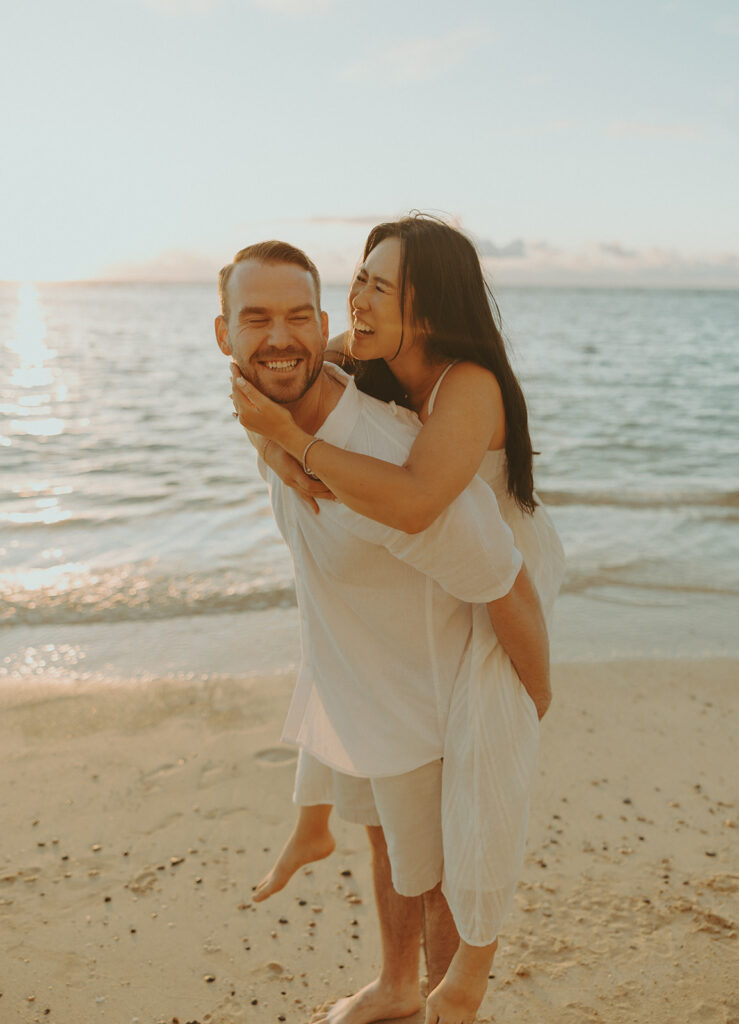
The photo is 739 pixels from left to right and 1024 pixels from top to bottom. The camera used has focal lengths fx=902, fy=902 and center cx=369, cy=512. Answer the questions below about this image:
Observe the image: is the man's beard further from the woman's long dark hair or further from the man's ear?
the woman's long dark hair

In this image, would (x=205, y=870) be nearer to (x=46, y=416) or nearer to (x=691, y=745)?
(x=691, y=745)

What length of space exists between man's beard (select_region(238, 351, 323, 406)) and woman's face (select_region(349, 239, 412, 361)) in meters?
0.17

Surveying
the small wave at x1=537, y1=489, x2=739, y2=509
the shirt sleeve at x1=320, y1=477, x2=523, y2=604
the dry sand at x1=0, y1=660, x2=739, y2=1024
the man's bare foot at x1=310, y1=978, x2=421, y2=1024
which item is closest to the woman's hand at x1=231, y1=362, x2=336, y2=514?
the shirt sleeve at x1=320, y1=477, x2=523, y2=604

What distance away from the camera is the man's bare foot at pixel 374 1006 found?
112 inches

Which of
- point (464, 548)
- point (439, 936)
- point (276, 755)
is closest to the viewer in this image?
point (464, 548)

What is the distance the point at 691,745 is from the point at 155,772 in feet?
8.56

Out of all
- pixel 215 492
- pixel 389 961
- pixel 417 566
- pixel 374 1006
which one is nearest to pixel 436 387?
pixel 417 566

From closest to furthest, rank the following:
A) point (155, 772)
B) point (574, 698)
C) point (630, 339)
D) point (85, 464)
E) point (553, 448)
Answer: point (155, 772) → point (574, 698) → point (85, 464) → point (553, 448) → point (630, 339)

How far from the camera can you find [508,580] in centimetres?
218

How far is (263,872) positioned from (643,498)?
27.1 feet

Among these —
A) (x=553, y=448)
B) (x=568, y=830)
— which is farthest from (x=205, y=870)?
(x=553, y=448)

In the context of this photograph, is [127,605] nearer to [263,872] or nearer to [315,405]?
[263,872]

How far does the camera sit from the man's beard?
2.34 meters

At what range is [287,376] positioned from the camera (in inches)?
92.1
